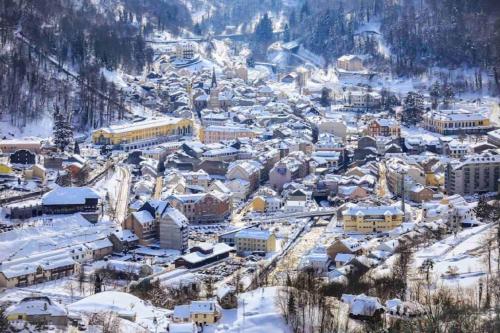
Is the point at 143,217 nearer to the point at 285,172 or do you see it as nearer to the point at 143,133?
the point at 285,172

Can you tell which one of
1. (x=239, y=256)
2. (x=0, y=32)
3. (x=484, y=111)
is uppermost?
(x=0, y=32)

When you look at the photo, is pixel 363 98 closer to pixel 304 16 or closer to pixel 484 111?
pixel 484 111

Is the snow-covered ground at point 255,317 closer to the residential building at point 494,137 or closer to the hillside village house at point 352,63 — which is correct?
the residential building at point 494,137

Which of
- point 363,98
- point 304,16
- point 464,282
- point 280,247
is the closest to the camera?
point 464,282

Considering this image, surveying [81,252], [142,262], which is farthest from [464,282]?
[81,252]

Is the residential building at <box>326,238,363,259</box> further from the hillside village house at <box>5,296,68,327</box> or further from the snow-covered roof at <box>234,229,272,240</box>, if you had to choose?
the hillside village house at <box>5,296,68,327</box>

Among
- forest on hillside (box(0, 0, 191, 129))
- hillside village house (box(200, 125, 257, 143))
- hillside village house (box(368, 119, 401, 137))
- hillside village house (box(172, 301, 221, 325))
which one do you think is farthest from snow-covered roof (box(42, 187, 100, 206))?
hillside village house (box(368, 119, 401, 137))
